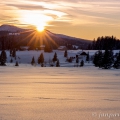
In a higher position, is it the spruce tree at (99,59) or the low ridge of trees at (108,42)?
the low ridge of trees at (108,42)

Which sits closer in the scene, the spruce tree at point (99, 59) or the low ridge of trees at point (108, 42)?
the spruce tree at point (99, 59)

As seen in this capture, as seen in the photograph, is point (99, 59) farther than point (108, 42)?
No

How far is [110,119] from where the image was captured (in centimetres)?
557

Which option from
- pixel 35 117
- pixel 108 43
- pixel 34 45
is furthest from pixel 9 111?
pixel 34 45

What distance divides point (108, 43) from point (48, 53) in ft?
95.9

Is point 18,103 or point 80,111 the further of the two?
point 18,103

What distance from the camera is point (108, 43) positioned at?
472ft

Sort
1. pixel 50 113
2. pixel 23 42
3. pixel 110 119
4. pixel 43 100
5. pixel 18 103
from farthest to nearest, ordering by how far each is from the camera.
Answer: pixel 23 42
pixel 43 100
pixel 18 103
pixel 50 113
pixel 110 119

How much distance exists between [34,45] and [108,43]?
4444 centimetres

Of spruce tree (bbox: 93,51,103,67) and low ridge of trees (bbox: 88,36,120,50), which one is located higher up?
low ridge of trees (bbox: 88,36,120,50)

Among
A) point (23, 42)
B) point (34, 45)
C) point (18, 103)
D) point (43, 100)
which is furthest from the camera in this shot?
point (23, 42)

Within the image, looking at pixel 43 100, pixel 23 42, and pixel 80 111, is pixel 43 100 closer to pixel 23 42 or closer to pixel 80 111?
pixel 80 111

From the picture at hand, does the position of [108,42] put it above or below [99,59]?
above

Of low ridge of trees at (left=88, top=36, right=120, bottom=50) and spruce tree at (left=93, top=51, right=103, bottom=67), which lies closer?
spruce tree at (left=93, top=51, right=103, bottom=67)
